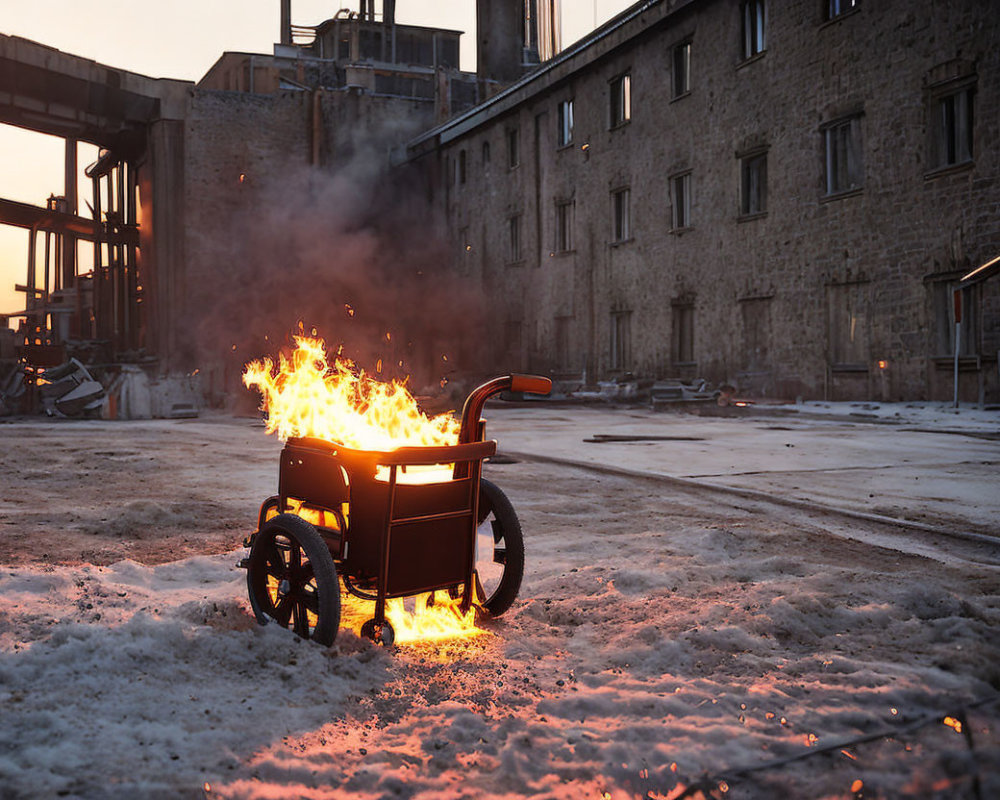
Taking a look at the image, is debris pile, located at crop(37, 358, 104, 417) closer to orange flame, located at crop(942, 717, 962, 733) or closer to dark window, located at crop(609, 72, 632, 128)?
dark window, located at crop(609, 72, 632, 128)

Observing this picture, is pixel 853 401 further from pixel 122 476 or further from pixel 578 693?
pixel 578 693

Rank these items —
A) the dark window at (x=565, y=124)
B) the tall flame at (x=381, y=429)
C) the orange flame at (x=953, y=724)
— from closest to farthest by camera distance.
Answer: the orange flame at (x=953, y=724), the tall flame at (x=381, y=429), the dark window at (x=565, y=124)

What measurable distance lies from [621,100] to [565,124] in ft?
7.92

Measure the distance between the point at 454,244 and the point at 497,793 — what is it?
27416 millimetres

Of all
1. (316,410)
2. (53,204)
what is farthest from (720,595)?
(53,204)

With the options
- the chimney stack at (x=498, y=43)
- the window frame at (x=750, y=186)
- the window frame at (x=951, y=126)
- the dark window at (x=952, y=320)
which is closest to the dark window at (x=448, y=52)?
the chimney stack at (x=498, y=43)

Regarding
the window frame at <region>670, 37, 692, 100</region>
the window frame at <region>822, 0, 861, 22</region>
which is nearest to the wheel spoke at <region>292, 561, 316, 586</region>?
the window frame at <region>822, 0, 861, 22</region>

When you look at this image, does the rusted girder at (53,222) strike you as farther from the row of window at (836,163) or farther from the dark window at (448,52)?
the dark window at (448,52)

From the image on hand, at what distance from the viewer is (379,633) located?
3.24 m

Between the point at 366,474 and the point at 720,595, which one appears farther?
the point at 720,595

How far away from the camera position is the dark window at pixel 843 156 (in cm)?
1566

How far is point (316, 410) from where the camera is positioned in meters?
4.21

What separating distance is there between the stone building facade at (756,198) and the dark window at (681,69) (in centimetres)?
5

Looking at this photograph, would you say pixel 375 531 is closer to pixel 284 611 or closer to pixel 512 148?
pixel 284 611
